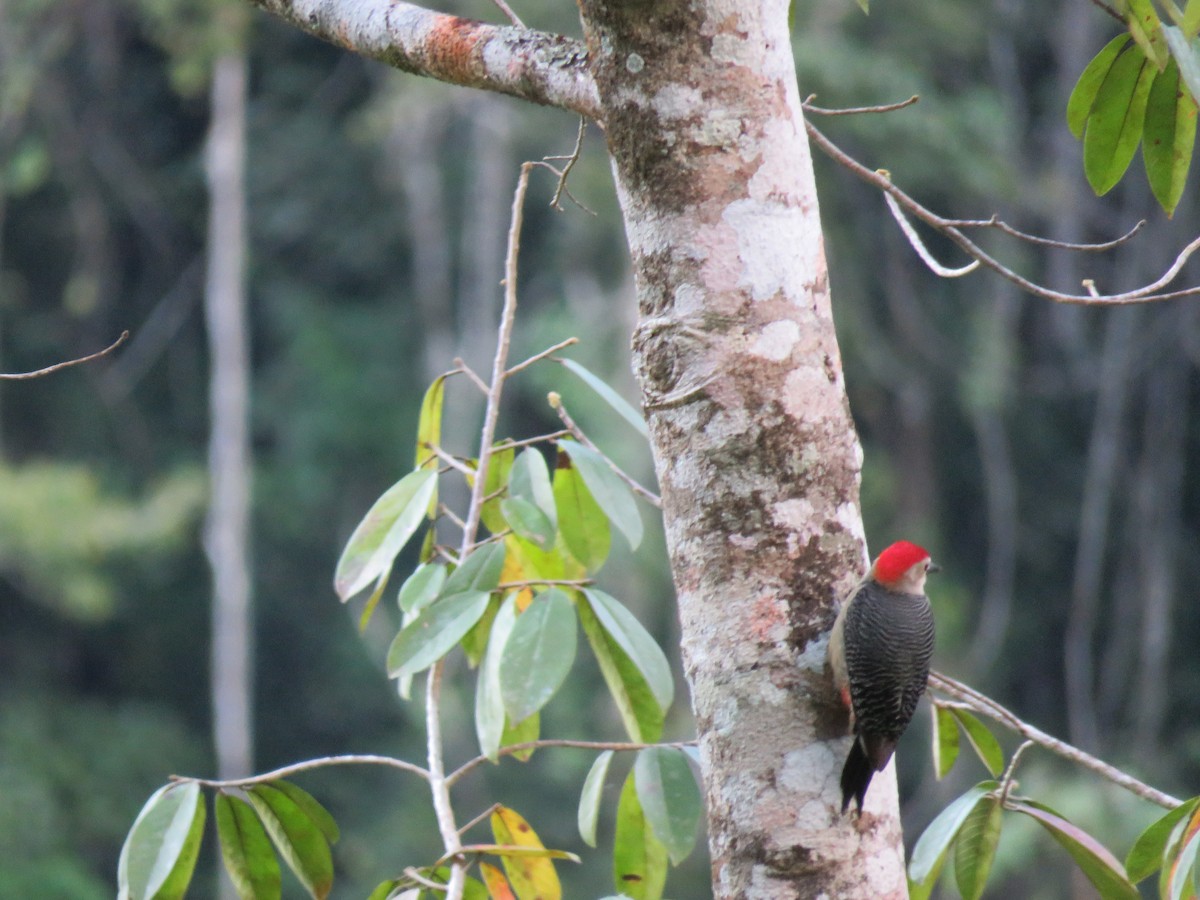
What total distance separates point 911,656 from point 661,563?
748cm

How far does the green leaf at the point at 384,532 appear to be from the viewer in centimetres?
151

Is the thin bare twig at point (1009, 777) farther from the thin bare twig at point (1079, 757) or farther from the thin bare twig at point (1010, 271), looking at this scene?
the thin bare twig at point (1010, 271)

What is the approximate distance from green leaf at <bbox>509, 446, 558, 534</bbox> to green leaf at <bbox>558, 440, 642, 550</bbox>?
48mm

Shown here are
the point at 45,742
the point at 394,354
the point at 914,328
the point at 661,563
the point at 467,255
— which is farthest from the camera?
the point at 394,354

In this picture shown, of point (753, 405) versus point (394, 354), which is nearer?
point (753, 405)

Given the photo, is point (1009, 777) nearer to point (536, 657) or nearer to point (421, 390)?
point (536, 657)

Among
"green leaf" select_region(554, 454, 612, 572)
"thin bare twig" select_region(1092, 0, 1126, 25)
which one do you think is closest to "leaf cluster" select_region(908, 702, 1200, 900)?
"green leaf" select_region(554, 454, 612, 572)

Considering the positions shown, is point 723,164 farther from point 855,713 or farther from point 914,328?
point 914,328

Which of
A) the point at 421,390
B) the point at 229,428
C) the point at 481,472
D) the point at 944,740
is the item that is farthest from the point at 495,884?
the point at 421,390

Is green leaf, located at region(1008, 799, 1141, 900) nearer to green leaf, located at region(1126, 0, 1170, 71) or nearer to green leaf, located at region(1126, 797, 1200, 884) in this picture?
green leaf, located at region(1126, 797, 1200, 884)

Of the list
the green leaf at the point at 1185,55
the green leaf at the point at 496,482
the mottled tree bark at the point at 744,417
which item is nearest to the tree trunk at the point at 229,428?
the green leaf at the point at 496,482

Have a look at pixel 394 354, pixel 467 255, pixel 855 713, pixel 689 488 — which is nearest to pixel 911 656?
pixel 855 713

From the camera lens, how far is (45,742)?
1119 centimetres

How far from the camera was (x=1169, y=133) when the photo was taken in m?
1.44
